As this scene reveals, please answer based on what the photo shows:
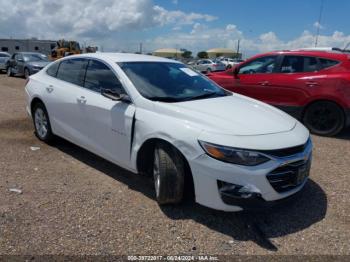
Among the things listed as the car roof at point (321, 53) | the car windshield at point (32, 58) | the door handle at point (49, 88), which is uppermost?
the car roof at point (321, 53)

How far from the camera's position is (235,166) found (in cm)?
302

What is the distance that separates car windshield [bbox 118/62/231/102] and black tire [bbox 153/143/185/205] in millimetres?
654

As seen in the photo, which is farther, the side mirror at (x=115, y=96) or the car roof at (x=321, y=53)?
the car roof at (x=321, y=53)

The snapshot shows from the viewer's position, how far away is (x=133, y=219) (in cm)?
338

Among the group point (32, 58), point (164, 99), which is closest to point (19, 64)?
point (32, 58)

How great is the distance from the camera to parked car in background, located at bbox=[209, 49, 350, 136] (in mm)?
6504

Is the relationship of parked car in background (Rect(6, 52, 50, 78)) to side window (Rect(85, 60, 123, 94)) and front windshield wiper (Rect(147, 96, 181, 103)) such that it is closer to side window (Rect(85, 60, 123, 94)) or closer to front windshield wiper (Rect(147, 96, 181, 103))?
side window (Rect(85, 60, 123, 94))

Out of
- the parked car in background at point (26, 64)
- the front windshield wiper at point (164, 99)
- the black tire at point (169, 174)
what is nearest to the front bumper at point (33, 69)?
the parked car in background at point (26, 64)

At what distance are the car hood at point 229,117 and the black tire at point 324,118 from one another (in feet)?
10.4

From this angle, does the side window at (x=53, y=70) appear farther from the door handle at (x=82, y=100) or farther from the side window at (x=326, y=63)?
the side window at (x=326, y=63)

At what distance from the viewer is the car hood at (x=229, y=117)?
3232 millimetres

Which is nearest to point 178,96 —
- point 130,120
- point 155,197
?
point 130,120

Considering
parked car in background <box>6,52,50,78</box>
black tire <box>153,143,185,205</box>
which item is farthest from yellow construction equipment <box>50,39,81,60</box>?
black tire <box>153,143,185,205</box>

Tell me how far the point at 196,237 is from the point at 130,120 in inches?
55.9
